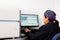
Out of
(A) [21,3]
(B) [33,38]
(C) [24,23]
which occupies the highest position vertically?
(A) [21,3]

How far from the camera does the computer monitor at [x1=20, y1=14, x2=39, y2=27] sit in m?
2.86

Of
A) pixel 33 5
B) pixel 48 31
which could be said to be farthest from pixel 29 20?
pixel 48 31

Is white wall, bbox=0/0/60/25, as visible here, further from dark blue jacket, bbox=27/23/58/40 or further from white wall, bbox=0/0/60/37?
dark blue jacket, bbox=27/23/58/40

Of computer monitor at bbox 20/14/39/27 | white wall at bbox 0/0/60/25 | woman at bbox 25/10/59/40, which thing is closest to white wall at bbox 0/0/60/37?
white wall at bbox 0/0/60/25

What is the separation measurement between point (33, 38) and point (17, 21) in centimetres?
37

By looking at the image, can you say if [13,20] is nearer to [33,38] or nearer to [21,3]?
[33,38]

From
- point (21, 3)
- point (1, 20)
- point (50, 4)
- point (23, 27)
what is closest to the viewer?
point (1, 20)

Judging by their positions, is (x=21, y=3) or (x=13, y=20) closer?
(x=13, y=20)

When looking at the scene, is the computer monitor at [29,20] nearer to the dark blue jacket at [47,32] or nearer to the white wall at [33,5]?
the white wall at [33,5]

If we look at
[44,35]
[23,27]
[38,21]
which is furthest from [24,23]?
[44,35]

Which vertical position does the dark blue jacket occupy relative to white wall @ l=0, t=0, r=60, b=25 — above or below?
below

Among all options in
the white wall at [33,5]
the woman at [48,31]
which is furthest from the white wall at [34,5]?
the woman at [48,31]

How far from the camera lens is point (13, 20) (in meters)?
2.28

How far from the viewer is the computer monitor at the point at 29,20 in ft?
9.38
